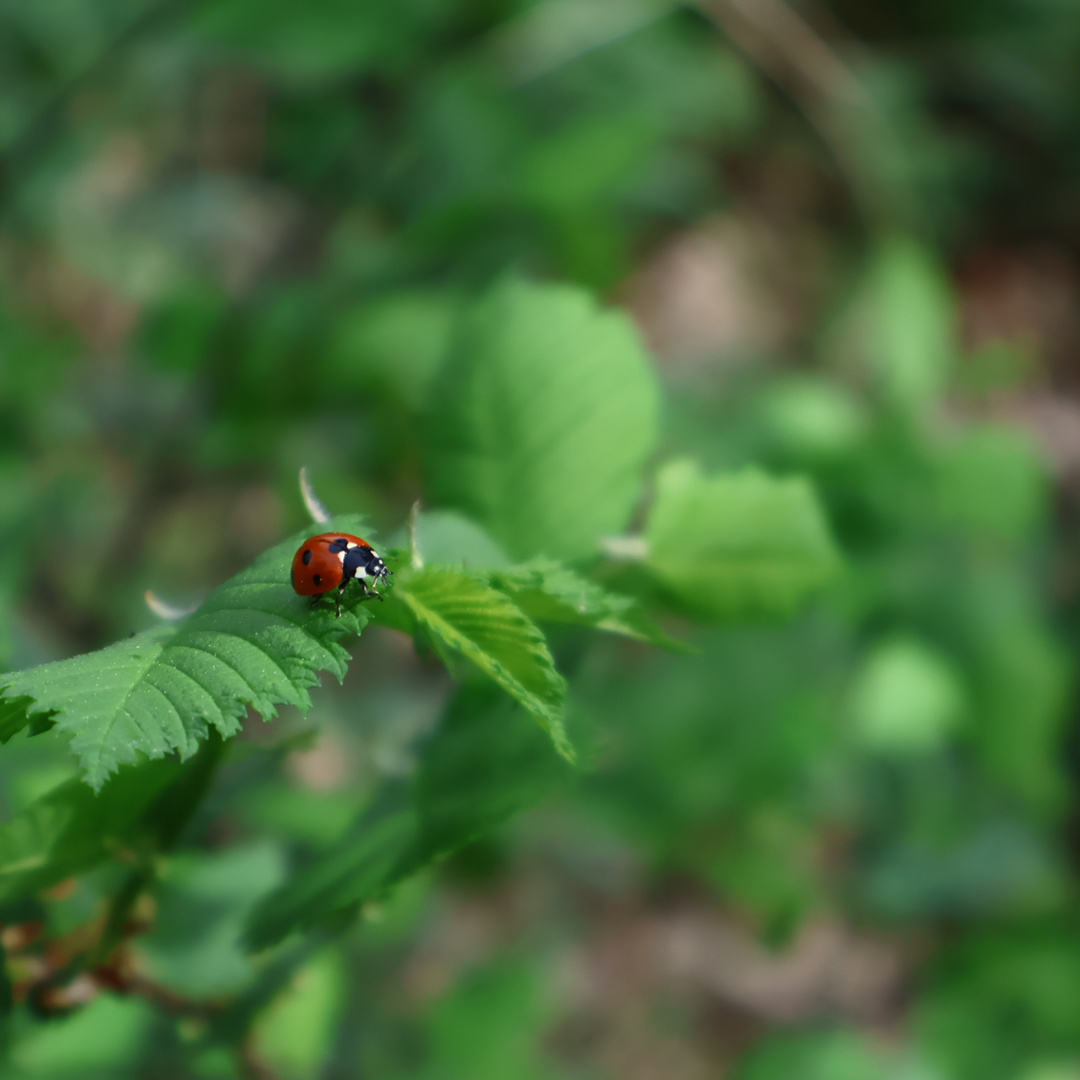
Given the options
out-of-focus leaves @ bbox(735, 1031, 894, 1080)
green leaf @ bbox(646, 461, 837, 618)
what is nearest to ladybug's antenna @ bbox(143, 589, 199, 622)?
green leaf @ bbox(646, 461, 837, 618)

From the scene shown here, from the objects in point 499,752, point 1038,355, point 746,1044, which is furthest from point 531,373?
point 1038,355

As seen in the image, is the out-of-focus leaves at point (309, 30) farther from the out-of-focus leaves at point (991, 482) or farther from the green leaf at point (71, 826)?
the green leaf at point (71, 826)

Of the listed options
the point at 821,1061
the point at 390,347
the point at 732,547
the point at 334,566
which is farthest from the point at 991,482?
the point at 334,566

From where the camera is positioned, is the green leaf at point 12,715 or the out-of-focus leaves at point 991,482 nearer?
the green leaf at point 12,715

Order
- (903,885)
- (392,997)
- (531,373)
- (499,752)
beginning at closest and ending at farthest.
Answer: (499,752)
(531,373)
(392,997)
(903,885)

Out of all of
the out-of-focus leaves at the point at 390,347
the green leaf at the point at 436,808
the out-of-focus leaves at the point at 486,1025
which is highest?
the green leaf at the point at 436,808

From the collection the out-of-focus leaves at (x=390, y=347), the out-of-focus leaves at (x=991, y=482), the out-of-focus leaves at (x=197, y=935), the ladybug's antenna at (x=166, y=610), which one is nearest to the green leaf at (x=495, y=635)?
the ladybug's antenna at (x=166, y=610)

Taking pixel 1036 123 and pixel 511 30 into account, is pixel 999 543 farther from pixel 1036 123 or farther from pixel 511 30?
pixel 1036 123

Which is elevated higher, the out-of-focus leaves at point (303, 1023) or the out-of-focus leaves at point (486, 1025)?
the out-of-focus leaves at point (303, 1023)

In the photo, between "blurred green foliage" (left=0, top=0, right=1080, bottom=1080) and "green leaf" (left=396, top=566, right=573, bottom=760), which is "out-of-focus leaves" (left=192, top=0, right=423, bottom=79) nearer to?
"blurred green foliage" (left=0, top=0, right=1080, bottom=1080)
